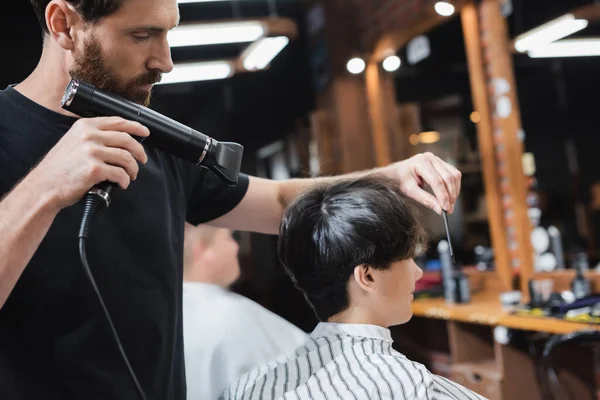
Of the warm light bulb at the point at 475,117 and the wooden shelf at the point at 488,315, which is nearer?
the wooden shelf at the point at 488,315

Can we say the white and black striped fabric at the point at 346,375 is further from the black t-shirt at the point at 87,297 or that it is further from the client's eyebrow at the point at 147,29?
the client's eyebrow at the point at 147,29

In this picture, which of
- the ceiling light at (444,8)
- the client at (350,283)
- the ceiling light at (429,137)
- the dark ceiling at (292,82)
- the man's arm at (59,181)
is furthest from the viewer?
the ceiling light at (429,137)

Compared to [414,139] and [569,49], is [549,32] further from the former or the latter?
[414,139]

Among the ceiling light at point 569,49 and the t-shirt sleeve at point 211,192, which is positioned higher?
the ceiling light at point 569,49

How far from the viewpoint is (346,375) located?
1293mm

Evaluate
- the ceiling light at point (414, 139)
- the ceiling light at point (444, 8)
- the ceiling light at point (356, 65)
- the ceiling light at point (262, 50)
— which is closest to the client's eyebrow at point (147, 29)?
the ceiling light at point (444, 8)

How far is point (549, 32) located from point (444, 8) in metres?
0.66

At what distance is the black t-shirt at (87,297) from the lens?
99cm

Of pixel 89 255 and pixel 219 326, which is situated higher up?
pixel 89 255

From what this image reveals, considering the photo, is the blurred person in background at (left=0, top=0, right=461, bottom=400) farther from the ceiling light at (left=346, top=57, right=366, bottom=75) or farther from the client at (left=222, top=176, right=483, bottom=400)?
the ceiling light at (left=346, top=57, right=366, bottom=75)

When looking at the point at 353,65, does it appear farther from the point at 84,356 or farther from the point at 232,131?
the point at 84,356

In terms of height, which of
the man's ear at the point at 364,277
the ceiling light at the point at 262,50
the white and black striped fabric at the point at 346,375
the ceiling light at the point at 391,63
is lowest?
the white and black striped fabric at the point at 346,375

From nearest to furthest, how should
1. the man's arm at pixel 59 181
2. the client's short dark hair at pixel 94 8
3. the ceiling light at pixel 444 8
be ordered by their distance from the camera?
the man's arm at pixel 59 181, the client's short dark hair at pixel 94 8, the ceiling light at pixel 444 8

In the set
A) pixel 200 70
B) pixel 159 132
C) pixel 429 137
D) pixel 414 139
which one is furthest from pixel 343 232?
pixel 200 70
